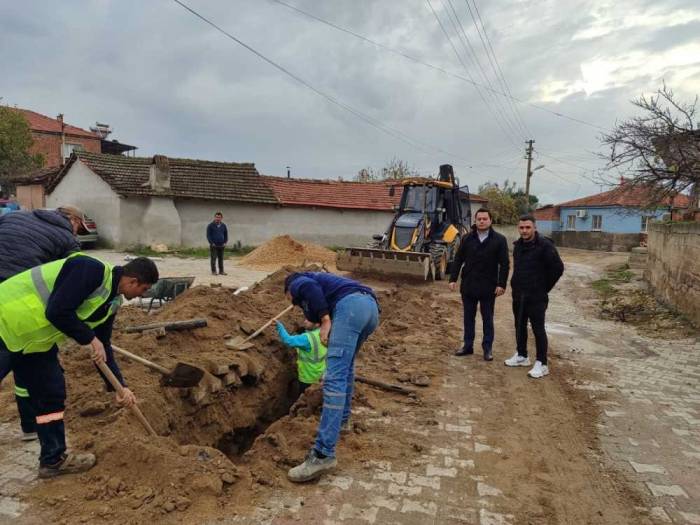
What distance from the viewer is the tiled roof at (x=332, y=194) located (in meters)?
25.0

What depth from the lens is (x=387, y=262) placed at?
12547 mm

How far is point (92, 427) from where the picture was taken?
3.81m

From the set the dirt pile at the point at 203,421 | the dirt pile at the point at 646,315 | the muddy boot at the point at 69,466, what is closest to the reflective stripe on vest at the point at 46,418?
the muddy boot at the point at 69,466

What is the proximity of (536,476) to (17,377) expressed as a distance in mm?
3718

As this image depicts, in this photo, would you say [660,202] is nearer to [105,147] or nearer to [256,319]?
[256,319]

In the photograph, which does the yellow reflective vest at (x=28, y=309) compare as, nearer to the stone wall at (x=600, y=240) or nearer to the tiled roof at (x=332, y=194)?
the tiled roof at (x=332, y=194)

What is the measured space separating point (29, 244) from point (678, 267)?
10.7m

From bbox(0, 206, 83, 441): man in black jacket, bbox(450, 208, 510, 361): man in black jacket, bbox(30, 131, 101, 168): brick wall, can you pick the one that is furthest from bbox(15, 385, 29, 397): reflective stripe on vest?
bbox(30, 131, 101, 168): brick wall

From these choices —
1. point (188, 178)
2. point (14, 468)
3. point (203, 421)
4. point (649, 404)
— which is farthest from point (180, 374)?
point (188, 178)

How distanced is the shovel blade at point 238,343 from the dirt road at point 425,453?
0.17m

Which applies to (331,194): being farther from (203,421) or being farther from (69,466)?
(69,466)

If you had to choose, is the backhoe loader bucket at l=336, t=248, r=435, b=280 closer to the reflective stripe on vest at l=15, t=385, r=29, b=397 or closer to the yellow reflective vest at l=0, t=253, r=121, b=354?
the reflective stripe on vest at l=15, t=385, r=29, b=397

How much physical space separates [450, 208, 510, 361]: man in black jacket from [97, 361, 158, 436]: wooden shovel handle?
13.4 feet

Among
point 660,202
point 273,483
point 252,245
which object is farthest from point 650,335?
point 252,245
